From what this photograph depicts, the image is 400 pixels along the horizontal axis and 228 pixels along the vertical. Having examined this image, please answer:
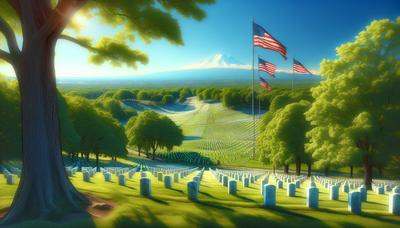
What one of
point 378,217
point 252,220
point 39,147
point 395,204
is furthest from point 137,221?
point 395,204

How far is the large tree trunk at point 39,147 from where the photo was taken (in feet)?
29.8

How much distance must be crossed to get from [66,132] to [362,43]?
81.4 ft

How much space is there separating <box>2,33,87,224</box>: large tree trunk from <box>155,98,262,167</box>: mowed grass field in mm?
49706

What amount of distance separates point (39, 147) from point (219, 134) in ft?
323

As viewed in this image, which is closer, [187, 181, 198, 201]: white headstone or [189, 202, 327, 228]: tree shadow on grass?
[189, 202, 327, 228]: tree shadow on grass

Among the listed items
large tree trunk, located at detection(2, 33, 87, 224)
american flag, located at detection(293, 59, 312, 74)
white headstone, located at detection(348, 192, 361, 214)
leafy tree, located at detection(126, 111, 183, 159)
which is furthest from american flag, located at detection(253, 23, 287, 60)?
leafy tree, located at detection(126, 111, 183, 159)

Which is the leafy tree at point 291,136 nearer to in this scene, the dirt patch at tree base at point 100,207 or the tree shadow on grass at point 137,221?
the dirt patch at tree base at point 100,207

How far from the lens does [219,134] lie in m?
107

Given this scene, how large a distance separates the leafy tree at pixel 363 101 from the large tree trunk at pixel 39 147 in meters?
14.6

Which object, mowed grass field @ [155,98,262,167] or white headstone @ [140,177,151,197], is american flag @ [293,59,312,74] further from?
white headstone @ [140,177,151,197]

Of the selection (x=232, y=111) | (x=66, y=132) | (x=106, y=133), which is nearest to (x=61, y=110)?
(x=66, y=132)

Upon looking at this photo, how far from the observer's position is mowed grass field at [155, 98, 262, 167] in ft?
239

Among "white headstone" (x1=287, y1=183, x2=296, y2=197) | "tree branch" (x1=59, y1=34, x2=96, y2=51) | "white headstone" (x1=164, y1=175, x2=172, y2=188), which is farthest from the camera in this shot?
"white headstone" (x1=164, y1=175, x2=172, y2=188)

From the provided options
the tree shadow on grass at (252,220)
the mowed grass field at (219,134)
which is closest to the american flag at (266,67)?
the mowed grass field at (219,134)
